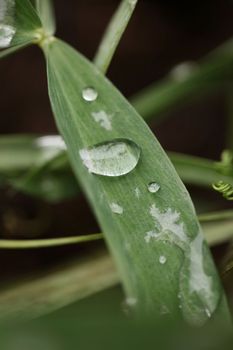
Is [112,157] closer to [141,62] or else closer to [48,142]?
[48,142]

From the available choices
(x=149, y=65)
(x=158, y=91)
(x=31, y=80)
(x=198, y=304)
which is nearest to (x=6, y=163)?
(x=158, y=91)

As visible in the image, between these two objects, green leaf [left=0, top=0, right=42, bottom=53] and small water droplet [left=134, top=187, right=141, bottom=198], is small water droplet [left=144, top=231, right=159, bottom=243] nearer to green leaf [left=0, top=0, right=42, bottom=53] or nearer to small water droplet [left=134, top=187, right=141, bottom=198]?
small water droplet [left=134, top=187, right=141, bottom=198]

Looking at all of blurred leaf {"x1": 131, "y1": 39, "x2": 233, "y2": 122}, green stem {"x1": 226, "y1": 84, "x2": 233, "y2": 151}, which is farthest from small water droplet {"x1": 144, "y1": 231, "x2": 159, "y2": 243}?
green stem {"x1": 226, "y1": 84, "x2": 233, "y2": 151}

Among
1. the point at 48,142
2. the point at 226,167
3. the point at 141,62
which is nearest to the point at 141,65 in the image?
the point at 141,62

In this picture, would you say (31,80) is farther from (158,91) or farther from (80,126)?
(80,126)

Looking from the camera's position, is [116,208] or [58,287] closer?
[116,208]
